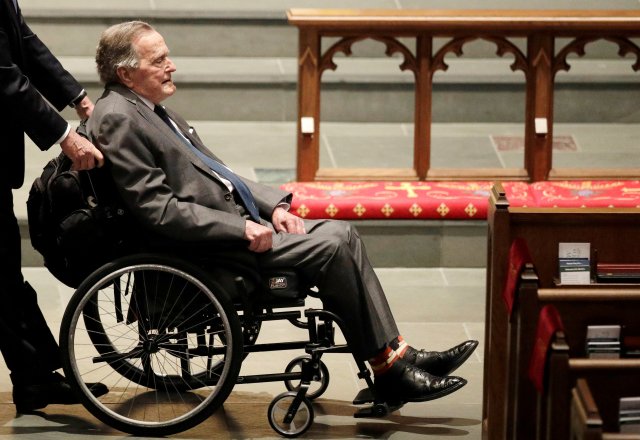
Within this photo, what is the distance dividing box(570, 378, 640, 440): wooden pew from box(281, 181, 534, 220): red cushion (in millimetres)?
2549

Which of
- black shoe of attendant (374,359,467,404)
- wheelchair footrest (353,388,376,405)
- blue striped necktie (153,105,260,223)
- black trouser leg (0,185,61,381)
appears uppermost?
blue striped necktie (153,105,260,223)

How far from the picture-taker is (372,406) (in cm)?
407

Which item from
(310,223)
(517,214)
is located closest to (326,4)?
(310,223)

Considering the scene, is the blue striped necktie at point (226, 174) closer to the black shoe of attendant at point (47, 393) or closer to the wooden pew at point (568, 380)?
the black shoe of attendant at point (47, 393)

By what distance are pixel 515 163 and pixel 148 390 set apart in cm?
281

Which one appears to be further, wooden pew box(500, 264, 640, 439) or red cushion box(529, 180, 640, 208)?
red cushion box(529, 180, 640, 208)

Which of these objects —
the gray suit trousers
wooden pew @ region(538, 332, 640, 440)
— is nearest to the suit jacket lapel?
the gray suit trousers

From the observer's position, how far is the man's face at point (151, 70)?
4.07 metres

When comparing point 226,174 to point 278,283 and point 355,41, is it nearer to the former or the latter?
point 278,283

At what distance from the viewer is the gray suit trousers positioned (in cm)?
399

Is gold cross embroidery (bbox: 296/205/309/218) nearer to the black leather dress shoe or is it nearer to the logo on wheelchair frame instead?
the black leather dress shoe

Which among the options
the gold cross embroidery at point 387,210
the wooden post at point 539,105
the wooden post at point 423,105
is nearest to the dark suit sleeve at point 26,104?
the gold cross embroidery at point 387,210

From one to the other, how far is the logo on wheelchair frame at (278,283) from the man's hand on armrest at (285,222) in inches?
12.2

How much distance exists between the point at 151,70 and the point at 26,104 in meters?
0.38
